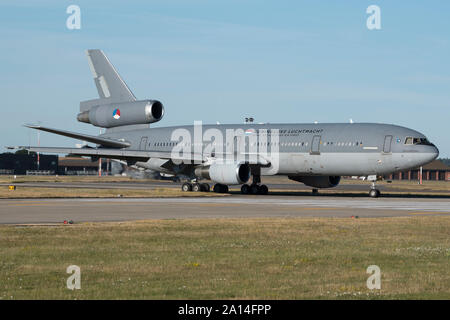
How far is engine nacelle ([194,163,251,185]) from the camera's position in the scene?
4391 cm

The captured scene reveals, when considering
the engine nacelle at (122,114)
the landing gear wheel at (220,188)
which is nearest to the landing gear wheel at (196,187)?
the landing gear wheel at (220,188)

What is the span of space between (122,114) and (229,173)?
43.2ft

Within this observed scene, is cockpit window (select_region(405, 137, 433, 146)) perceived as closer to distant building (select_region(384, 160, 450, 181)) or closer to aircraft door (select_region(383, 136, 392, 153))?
aircraft door (select_region(383, 136, 392, 153))

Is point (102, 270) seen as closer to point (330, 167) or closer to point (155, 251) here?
point (155, 251)

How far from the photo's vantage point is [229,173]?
44031mm

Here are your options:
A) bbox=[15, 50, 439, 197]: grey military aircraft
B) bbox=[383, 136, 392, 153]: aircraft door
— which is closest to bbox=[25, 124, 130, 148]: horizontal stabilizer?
bbox=[15, 50, 439, 197]: grey military aircraft

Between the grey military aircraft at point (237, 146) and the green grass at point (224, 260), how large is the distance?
823 inches

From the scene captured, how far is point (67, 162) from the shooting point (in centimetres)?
17650

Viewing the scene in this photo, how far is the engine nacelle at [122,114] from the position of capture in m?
51.1

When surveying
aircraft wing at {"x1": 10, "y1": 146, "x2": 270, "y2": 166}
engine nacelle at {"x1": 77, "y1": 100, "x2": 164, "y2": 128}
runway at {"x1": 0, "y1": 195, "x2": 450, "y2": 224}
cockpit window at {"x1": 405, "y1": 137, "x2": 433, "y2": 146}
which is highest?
engine nacelle at {"x1": 77, "y1": 100, "x2": 164, "y2": 128}

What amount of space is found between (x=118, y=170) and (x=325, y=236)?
73586 mm

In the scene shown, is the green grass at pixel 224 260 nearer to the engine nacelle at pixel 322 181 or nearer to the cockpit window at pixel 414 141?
the cockpit window at pixel 414 141
